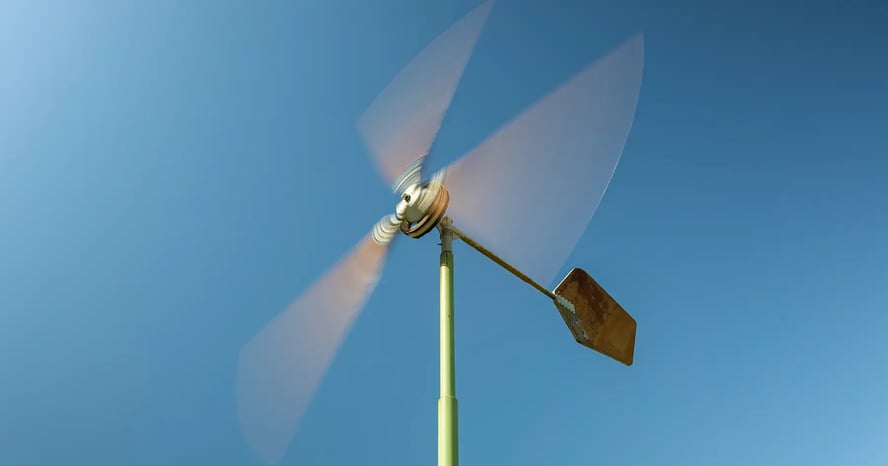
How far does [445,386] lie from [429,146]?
144 inches

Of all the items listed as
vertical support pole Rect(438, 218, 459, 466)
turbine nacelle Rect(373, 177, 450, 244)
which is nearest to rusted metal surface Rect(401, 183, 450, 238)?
turbine nacelle Rect(373, 177, 450, 244)

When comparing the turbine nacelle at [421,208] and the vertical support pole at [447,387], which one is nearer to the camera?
the vertical support pole at [447,387]

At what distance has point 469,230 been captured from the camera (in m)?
8.13

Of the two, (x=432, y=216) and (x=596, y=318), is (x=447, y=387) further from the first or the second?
(x=596, y=318)

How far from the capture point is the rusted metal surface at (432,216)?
707 cm

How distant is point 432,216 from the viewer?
23.2ft

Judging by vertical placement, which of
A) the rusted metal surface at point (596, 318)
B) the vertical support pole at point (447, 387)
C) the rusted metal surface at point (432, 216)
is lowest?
the vertical support pole at point (447, 387)

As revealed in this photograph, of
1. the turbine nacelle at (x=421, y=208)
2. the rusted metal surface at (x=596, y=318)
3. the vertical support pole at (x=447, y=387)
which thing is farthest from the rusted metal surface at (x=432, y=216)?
the rusted metal surface at (x=596, y=318)

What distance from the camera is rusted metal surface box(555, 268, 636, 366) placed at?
768cm

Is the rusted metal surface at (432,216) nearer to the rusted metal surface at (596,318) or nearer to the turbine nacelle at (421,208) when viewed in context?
the turbine nacelle at (421,208)

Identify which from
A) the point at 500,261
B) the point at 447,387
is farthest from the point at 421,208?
the point at 447,387

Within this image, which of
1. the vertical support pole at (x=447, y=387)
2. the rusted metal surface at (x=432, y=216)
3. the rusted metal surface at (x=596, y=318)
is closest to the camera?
the vertical support pole at (x=447, y=387)

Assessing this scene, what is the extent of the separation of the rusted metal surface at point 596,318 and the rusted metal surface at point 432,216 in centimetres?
195

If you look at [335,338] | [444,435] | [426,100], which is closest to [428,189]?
[426,100]
